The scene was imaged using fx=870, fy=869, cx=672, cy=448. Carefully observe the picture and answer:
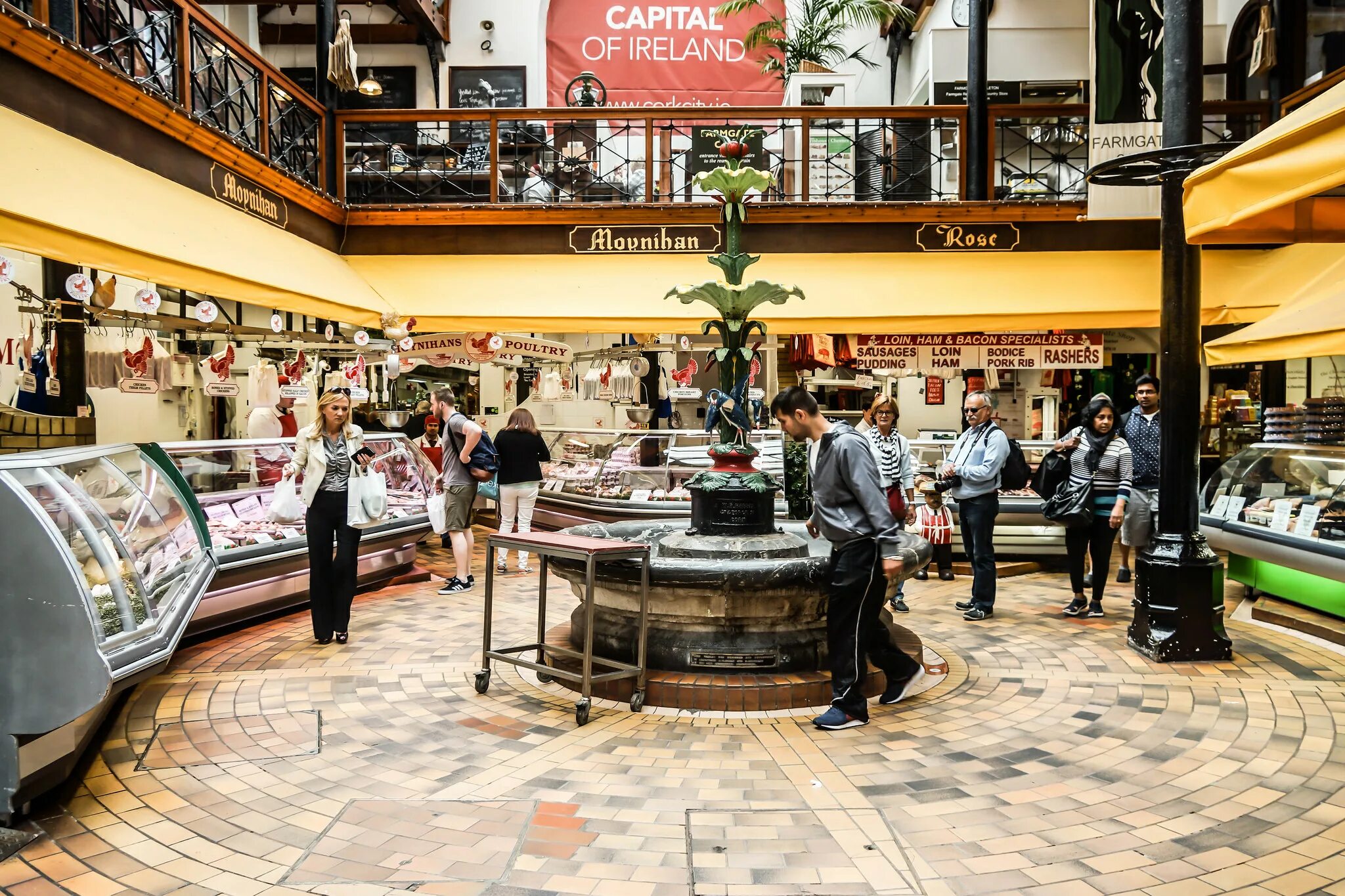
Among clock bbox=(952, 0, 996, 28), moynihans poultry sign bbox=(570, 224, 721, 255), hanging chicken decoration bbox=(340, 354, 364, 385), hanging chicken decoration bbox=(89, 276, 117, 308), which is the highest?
clock bbox=(952, 0, 996, 28)

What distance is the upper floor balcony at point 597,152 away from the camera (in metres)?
9.27

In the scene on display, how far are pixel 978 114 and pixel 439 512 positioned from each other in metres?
8.08

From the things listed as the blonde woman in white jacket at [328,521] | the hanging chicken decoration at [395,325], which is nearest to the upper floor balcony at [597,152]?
the hanging chicken decoration at [395,325]

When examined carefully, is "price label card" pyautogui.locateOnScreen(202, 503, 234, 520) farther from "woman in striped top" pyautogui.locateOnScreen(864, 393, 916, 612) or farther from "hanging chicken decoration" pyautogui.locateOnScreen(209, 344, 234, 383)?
"woman in striped top" pyautogui.locateOnScreen(864, 393, 916, 612)

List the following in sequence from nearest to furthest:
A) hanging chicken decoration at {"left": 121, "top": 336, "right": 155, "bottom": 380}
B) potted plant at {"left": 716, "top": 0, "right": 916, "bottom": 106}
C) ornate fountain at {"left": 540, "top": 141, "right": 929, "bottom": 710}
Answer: ornate fountain at {"left": 540, "top": 141, "right": 929, "bottom": 710} → hanging chicken decoration at {"left": 121, "top": 336, "right": 155, "bottom": 380} → potted plant at {"left": 716, "top": 0, "right": 916, "bottom": 106}

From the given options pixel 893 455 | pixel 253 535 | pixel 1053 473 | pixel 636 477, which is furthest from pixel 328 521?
pixel 1053 473

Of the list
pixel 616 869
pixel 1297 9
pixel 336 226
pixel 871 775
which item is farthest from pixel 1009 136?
pixel 616 869

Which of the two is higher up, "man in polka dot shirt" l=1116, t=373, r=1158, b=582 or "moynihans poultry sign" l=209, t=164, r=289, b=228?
"moynihans poultry sign" l=209, t=164, r=289, b=228

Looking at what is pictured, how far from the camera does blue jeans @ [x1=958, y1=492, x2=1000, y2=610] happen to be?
22.7 feet

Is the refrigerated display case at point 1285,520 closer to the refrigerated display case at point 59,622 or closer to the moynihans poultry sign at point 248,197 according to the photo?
the refrigerated display case at point 59,622

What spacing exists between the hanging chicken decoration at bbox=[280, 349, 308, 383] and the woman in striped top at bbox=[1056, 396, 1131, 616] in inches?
286

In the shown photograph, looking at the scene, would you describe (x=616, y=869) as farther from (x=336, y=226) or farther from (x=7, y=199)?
(x=336, y=226)

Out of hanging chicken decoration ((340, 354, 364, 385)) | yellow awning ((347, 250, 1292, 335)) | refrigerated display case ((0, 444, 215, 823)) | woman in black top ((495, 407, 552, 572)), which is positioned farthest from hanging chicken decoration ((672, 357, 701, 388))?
refrigerated display case ((0, 444, 215, 823))

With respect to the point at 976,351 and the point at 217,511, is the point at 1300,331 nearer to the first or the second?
the point at 976,351
